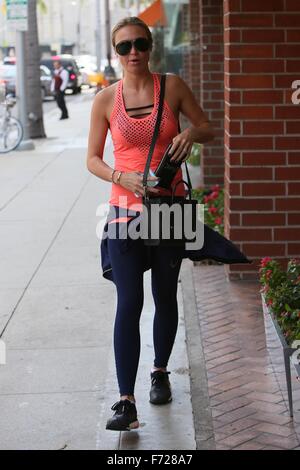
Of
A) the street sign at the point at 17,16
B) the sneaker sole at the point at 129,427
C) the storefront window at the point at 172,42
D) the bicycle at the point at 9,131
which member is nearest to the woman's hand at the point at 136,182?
the sneaker sole at the point at 129,427

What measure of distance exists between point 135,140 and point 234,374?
149 cm

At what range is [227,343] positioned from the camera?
5.89 metres

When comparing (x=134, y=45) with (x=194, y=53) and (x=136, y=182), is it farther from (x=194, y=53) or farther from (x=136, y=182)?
(x=194, y=53)

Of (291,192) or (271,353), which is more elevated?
(291,192)

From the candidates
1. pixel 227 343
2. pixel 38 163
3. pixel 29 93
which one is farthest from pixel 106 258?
pixel 29 93

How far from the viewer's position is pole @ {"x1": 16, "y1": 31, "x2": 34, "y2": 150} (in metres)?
18.4

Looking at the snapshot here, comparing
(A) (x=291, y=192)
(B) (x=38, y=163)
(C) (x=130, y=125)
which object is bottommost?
(B) (x=38, y=163)

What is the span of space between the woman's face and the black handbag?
0.50 ft

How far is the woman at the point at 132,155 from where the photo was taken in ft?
15.1

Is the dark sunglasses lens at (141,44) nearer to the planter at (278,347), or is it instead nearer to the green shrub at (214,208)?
the planter at (278,347)

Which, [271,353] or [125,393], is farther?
[271,353]

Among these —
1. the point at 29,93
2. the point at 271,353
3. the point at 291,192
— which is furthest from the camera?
the point at 29,93
